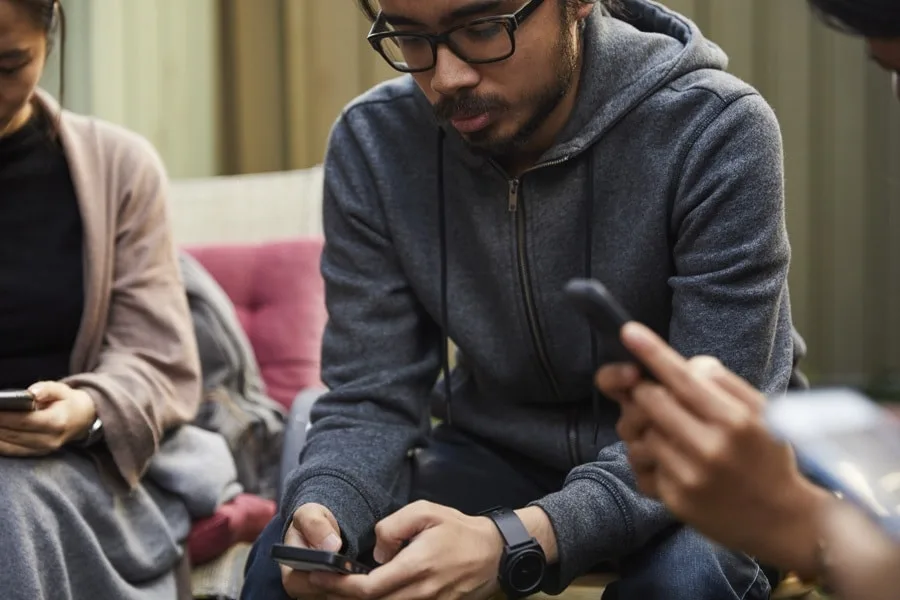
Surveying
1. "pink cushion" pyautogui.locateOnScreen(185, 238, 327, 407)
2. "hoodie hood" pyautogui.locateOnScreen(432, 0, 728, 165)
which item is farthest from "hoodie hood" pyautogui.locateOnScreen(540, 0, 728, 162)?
"pink cushion" pyautogui.locateOnScreen(185, 238, 327, 407)

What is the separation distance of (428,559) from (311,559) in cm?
12

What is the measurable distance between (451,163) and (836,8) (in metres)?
0.58

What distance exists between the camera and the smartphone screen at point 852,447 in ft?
2.38

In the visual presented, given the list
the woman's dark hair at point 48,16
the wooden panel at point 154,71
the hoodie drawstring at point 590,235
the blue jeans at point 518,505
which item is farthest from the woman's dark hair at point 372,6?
the wooden panel at point 154,71

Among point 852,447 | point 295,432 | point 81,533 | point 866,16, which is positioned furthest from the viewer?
point 295,432

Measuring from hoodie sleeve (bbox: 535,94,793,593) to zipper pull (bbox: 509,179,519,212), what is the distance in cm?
20

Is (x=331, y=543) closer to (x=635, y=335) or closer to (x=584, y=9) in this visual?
(x=635, y=335)

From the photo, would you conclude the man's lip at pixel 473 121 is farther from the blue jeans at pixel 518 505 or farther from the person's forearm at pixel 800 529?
the person's forearm at pixel 800 529

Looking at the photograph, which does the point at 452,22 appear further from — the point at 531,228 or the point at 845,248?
the point at 845,248

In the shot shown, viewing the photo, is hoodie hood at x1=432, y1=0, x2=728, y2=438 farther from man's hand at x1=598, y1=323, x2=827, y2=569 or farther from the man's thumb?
man's hand at x1=598, y1=323, x2=827, y2=569

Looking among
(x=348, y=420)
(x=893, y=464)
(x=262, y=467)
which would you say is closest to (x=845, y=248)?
(x=262, y=467)

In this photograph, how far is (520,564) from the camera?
1170mm

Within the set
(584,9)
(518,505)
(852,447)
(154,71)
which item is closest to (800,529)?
(852,447)

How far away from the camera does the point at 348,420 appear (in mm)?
1417
